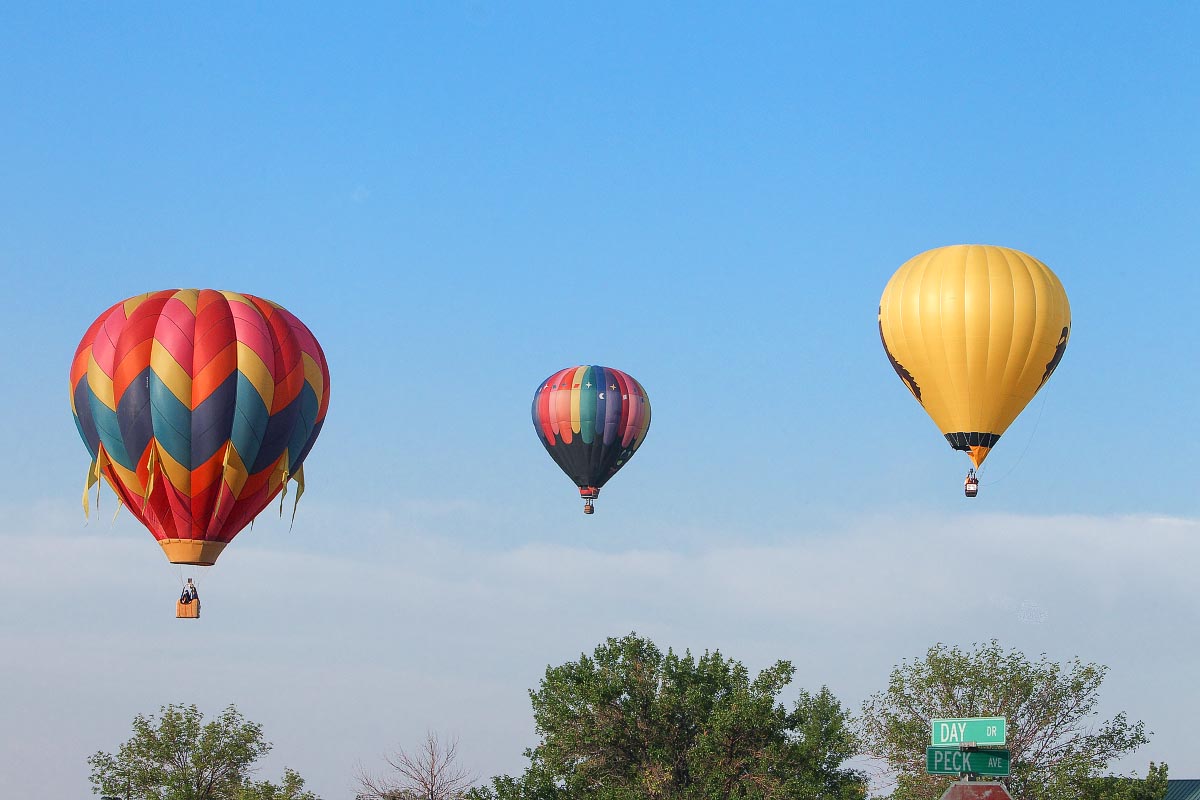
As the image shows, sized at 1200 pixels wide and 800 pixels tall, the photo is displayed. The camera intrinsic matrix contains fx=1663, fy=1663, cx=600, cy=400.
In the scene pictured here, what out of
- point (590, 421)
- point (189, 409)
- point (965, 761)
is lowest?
point (965, 761)

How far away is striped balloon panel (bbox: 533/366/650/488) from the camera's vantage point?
242 ft

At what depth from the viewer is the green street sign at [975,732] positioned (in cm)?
2367

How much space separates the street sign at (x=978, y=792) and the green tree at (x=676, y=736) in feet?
112

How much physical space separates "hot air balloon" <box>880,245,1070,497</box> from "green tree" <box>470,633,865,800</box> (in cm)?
1117

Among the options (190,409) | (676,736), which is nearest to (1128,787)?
(676,736)

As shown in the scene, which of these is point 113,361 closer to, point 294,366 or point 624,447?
point 294,366

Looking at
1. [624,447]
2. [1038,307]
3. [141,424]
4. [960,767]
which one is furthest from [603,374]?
[960,767]

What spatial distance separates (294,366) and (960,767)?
28.0 m

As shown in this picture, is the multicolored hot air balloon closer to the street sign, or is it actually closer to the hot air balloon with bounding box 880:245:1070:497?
the hot air balloon with bounding box 880:245:1070:497

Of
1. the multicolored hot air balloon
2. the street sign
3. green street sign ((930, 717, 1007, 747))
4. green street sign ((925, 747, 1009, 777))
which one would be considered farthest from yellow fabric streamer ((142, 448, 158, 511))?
the street sign

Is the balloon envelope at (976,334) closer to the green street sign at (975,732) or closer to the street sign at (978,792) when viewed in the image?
the green street sign at (975,732)

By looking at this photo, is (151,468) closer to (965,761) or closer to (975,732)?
(975,732)

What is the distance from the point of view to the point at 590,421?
7369cm

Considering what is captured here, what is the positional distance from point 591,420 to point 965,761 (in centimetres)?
5055
